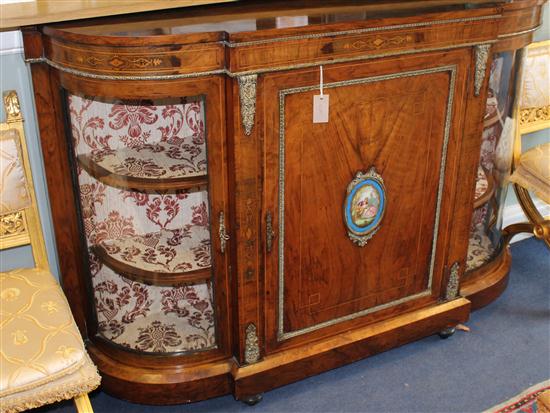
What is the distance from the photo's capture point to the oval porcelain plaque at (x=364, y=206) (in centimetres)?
207

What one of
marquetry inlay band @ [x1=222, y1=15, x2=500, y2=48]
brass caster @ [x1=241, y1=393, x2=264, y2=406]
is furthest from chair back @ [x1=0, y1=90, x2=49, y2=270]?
brass caster @ [x1=241, y1=393, x2=264, y2=406]

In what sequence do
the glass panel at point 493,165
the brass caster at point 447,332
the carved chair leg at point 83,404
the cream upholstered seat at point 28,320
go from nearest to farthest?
1. the cream upholstered seat at point 28,320
2. the carved chair leg at point 83,404
3. the glass panel at point 493,165
4. the brass caster at point 447,332

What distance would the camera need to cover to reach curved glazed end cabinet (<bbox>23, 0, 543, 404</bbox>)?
5.90 feet

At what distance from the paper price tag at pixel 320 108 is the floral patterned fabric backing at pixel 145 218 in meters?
0.30

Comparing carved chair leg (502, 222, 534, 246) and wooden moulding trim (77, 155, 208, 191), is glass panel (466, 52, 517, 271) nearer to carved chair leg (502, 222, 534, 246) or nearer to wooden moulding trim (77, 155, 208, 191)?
carved chair leg (502, 222, 534, 246)

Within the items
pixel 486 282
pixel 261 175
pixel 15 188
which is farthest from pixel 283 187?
pixel 486 282

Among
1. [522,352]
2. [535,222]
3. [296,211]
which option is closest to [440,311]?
[522,352]

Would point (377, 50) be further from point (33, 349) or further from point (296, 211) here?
point (33, 349)

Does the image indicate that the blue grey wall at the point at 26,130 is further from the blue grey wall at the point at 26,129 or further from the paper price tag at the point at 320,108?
the paper price tag at the point at 320,108

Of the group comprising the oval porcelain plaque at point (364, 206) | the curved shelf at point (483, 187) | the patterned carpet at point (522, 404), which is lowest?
→ the patterned carpet at point (522, 404)

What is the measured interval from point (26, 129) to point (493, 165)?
156cm

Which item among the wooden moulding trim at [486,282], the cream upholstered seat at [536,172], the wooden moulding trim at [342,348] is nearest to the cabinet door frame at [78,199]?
the wooden moulding trim at [342,348]

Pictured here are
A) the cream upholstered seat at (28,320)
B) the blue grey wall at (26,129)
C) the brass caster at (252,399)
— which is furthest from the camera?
the brass caster at (252,399)

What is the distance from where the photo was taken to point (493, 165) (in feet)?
8.27
